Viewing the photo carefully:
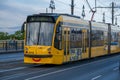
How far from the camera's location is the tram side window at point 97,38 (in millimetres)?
36022

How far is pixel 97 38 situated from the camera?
37812mm

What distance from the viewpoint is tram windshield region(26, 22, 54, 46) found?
24969 millimetres

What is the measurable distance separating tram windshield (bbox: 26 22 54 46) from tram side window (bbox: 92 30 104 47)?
11.2m

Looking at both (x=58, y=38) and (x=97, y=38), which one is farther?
(x=97, y=38)

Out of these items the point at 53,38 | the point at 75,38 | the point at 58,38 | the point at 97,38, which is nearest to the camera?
the point at 53,38

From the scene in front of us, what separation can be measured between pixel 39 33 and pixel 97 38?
1364cm

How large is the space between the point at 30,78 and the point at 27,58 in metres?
7.21

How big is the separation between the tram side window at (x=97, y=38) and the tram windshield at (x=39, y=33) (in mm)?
11207

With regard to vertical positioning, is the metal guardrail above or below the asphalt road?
above

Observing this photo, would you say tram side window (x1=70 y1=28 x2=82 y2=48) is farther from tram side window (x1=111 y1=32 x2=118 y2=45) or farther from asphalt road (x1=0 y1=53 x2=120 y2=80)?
tram side window (x1=111 y1=32 x2=118 y2=45)

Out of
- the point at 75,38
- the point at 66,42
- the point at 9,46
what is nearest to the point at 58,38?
the point at 66,42

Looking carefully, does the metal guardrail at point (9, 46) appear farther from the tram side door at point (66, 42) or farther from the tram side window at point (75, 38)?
the tram side door at point (66, 42)

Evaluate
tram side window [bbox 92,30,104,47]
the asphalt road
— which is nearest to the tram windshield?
the asphalt road

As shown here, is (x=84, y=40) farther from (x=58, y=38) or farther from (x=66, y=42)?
(x=58, y=38)
